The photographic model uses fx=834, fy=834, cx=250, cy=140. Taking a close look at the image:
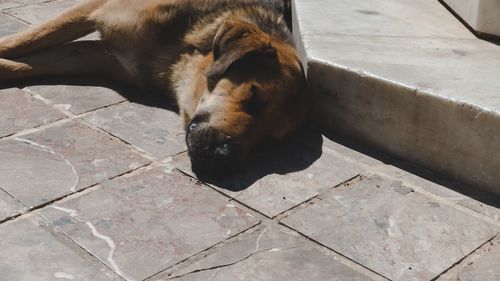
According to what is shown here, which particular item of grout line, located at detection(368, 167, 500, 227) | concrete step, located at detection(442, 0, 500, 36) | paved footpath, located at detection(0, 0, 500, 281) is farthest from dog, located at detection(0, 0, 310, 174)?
concrete step, located at detection(442, 0, 500, 36)

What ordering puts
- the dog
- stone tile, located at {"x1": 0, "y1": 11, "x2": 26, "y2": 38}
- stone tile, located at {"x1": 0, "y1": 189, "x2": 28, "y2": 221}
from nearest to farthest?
stone tile, located at {"x1": 0, "y1": 189, "x2": 28, "y2": 221}, the dog, stone tile, located at {"x1": 0, "y1": 11, "x2": 26, "y2": 38}

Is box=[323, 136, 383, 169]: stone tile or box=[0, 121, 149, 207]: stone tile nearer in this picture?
box=[0, 121, 149, 207]: stone tile

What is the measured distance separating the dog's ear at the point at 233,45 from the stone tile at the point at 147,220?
718mm

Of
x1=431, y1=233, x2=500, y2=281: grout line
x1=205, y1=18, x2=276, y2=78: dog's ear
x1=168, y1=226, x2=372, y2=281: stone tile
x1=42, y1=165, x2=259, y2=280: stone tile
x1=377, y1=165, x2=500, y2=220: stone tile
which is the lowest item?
x1=377, y1=165, x2=500, y2=220: stone tile

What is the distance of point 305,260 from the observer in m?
3.95

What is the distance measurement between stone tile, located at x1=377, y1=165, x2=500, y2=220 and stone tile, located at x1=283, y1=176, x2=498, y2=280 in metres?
0.10

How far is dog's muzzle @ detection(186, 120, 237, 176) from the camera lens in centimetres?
461

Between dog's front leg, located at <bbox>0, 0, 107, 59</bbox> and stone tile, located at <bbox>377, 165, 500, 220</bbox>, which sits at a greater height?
dog's front leg, located at <bbox>0, 0, 107, 59</bbox>

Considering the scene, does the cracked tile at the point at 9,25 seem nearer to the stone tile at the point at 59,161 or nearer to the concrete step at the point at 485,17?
the stone tile at the point at 59,161

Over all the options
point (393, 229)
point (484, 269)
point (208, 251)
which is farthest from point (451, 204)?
point (208, 251)

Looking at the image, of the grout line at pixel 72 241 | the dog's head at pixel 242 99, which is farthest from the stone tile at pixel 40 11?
the grout line at pixel 72 241

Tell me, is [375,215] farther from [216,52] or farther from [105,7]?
[105,7]

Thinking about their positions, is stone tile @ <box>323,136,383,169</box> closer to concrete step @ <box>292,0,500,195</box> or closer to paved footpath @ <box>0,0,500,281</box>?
paved footpath @ <box>0,0,500,281</box>

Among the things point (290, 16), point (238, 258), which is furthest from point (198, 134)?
point (290, 16)
